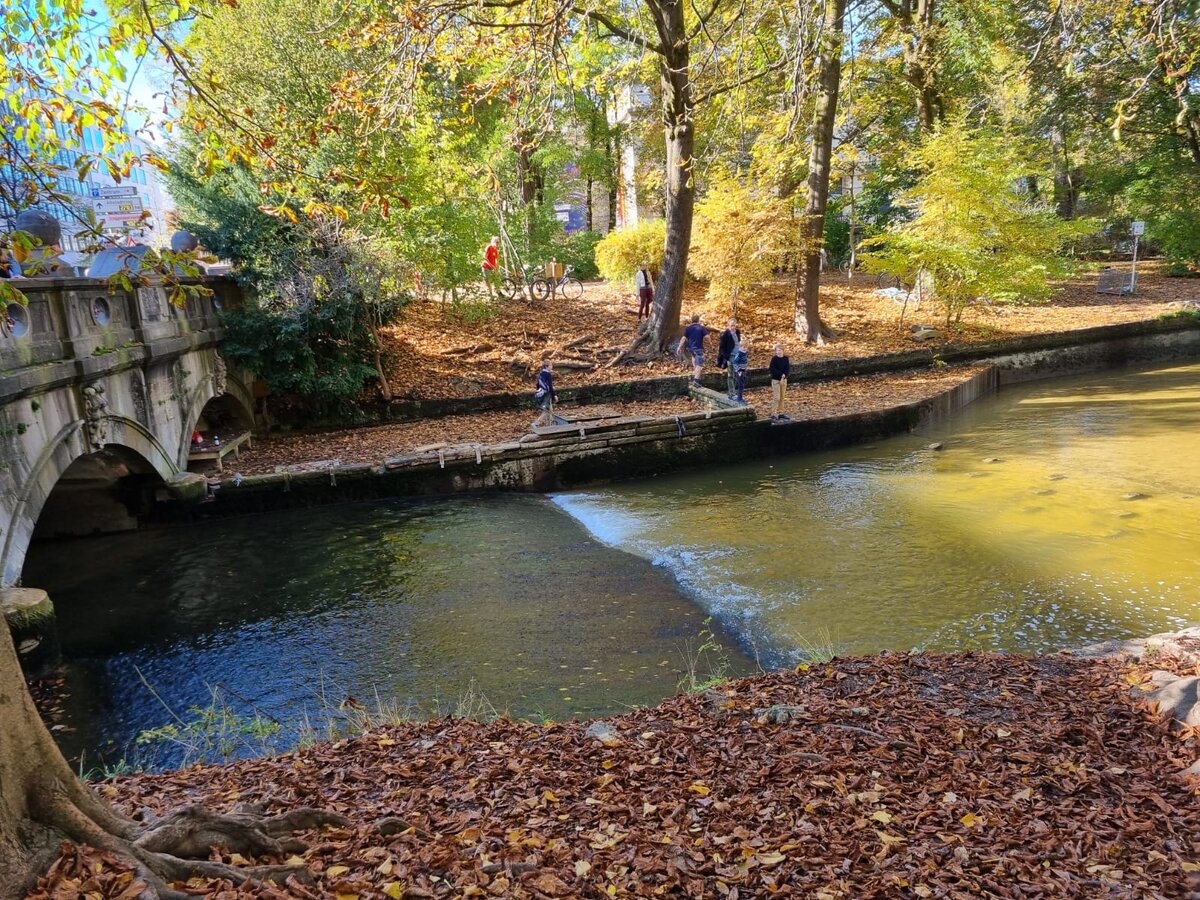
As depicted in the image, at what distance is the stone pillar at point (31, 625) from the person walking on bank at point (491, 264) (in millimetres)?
14692

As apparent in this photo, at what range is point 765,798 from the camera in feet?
13.7

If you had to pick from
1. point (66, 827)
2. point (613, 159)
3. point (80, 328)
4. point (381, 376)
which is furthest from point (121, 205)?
point (613, 159)

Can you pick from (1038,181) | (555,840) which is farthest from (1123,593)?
(1038,181)

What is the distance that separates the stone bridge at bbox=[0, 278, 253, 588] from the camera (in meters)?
8.96

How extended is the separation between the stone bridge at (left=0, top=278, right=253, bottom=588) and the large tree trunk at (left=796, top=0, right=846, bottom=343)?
1465 cm

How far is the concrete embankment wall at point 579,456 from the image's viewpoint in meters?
13.5

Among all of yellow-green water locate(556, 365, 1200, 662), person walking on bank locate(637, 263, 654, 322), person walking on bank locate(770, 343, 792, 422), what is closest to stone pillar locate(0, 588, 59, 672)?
yellow-green water locate(556, 365, 1200, 662)

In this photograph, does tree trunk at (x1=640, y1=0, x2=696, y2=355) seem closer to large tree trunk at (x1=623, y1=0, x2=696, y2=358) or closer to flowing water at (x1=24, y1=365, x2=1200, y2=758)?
large tree trunk at (x1=623, y1=0, x2=696, y2=358)

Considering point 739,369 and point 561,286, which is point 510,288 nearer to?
point 561,286

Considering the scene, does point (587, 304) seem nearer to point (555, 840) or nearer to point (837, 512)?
point (837, 512)

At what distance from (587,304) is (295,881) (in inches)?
901

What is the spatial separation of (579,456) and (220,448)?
6.93 m

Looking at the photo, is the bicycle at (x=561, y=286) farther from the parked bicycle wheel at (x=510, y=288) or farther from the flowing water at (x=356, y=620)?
the flowing water at (x=356, y=620)

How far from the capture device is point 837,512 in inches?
481
